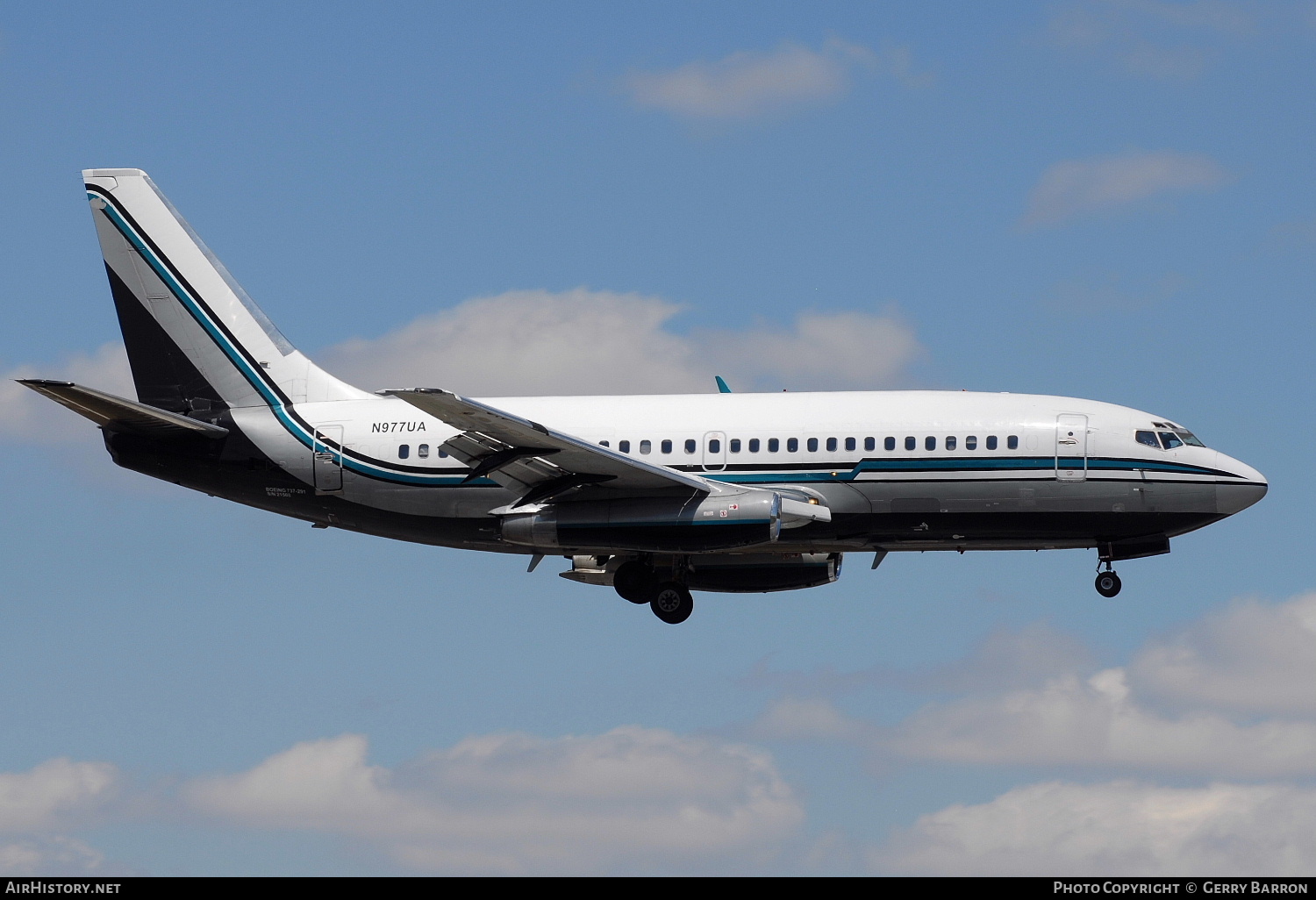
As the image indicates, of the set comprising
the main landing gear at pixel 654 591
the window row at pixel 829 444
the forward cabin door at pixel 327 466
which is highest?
the forward cabin door at pixel 327 466

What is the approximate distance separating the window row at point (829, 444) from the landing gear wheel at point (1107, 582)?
13.6 ft

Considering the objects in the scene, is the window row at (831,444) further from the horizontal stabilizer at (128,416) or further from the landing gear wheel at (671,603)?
the horizontal stabilizer at (128,416)

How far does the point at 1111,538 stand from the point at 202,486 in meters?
22.7

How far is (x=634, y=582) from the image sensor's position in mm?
45000

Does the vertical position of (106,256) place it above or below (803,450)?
above

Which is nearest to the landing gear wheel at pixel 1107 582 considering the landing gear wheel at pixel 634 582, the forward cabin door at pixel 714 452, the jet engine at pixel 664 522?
the jet engine at pixel 664 522

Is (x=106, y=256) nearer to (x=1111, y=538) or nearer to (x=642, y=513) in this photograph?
(x=642, y=513)

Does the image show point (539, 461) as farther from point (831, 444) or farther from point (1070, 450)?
Answer: point (1070, 450)

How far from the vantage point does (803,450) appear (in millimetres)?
41531

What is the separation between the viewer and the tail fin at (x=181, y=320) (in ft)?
149

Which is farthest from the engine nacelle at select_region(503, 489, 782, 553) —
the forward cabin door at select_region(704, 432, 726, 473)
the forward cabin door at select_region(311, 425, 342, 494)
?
the forward cabin door at select_region(311, 425, 342, 494)
